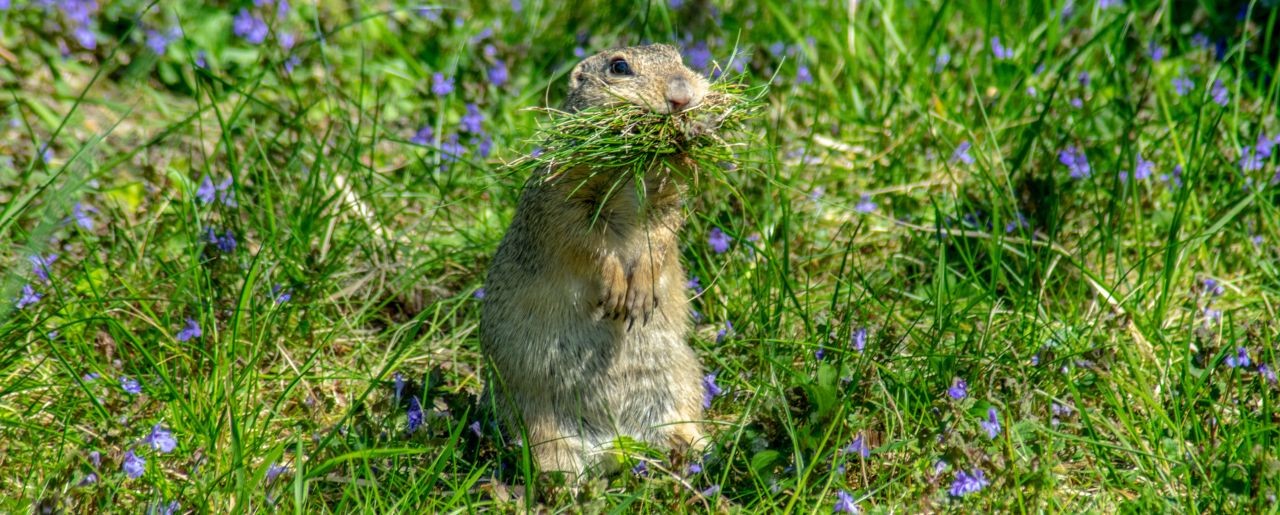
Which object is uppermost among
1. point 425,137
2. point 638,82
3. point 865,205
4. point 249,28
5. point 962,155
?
point 249,28

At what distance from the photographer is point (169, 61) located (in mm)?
6590

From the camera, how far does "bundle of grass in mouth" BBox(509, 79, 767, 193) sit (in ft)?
12.0

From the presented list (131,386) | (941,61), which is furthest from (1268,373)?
(131,386)

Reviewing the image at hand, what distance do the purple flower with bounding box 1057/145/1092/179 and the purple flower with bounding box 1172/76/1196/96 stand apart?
844 mm

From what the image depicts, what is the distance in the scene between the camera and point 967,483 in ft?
11.0

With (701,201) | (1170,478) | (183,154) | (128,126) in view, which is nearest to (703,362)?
(701,201)

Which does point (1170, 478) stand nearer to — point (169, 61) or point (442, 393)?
point (442, 393)

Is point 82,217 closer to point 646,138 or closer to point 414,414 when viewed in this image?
point 414,414

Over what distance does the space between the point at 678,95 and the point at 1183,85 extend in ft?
10.5

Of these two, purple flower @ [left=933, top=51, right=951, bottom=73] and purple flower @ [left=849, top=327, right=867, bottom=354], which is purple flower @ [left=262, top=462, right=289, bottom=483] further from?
purple flower @ [left=933, top=51, right=951, bottom=73]

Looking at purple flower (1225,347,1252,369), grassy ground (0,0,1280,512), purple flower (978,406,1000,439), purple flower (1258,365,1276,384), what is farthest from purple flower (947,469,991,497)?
purple flower (1258,365,1276,384)

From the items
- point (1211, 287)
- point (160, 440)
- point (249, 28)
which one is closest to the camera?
point (160, 440)

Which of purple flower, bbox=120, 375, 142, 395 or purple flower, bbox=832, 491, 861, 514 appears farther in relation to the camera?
purple flower, bbox=120, 375, 142, 395

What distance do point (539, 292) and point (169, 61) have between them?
136 inches
